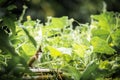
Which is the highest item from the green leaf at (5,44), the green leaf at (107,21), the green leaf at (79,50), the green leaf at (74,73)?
the green leaf at (5,44)

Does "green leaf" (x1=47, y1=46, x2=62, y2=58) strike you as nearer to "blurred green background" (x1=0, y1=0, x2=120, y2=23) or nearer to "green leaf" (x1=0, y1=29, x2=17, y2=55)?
"green leaf" (x1=0, y1=29, x2=17, y2=55)

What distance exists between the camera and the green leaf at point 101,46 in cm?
83

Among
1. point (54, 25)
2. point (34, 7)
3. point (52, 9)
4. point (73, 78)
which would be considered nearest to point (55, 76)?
point (73, 78)

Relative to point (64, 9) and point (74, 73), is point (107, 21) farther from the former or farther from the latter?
point (64, 9)

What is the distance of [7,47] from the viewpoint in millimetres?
644

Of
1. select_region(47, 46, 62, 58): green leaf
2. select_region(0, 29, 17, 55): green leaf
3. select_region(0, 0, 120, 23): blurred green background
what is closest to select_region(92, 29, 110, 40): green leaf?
select_region(47, 46, 62, 58): green leaf

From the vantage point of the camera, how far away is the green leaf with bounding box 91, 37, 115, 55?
83 cm

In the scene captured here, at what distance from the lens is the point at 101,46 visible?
0.84 metres

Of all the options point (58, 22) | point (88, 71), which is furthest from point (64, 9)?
point (88, 71)

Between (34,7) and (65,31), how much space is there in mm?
5319

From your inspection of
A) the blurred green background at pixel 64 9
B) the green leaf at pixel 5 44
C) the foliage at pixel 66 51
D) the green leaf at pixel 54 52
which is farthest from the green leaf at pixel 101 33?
the blurred green background at pixel 64 9

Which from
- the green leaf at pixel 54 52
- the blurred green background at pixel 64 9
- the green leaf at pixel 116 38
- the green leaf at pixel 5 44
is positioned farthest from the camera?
the blurred green background at pixel 64 9

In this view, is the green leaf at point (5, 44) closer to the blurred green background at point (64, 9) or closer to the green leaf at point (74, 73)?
the green leaf at point (74, 73)

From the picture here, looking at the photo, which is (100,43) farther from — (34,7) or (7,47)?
(34,7)
